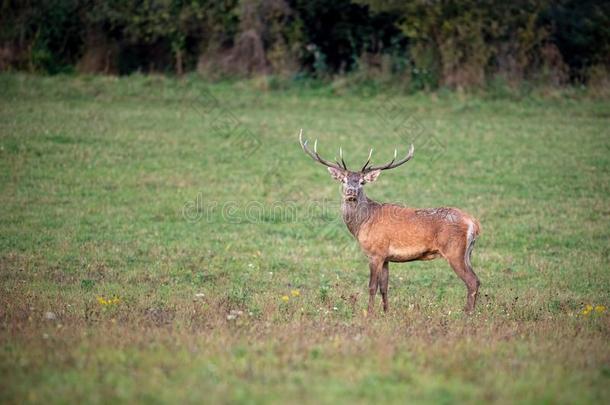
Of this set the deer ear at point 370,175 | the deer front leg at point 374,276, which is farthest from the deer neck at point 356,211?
the deer front leg at point 374,276

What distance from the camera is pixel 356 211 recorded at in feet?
35.1

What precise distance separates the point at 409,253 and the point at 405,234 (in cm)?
21

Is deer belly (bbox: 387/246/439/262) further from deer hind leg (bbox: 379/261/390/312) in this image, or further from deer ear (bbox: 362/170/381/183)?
deer ear (bbox: 362/170/381/183)

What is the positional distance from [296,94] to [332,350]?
712 inches

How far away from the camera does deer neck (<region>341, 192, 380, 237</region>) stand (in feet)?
34.8

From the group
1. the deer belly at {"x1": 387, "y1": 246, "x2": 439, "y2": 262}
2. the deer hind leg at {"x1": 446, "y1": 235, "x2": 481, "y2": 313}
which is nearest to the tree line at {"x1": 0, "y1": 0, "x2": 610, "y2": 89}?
the deer belly at {"x1": 387, "y1": 246, "x2": 439, "y2": 262}

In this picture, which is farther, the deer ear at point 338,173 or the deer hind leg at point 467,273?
the deer ear at point 338,173

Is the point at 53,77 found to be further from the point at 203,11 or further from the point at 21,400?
the point at 21,400

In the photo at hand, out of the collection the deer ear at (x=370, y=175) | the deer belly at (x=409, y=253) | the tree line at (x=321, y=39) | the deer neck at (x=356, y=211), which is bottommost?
the deer belly at (x=409, y=253)

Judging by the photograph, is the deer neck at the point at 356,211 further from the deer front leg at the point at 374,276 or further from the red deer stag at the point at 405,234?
the deer front leg at the point at 374,276

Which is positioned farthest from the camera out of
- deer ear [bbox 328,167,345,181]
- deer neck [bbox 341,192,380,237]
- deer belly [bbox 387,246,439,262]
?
deer ear [bbox 328,167,345,181]

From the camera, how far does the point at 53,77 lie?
25.0 meters

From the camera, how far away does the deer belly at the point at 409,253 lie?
10016 millimetres

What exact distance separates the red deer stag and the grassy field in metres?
0.40
